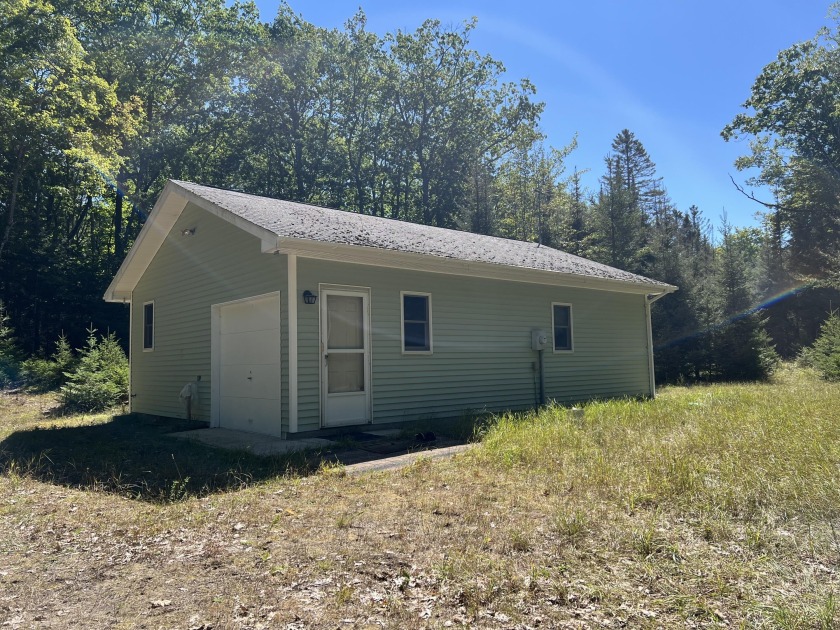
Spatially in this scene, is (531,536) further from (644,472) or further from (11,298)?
(11,298)

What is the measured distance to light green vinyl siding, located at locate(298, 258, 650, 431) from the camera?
8.48 metres

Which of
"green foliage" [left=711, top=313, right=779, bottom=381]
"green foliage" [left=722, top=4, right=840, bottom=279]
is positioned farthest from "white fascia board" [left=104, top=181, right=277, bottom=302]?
"green foliage" [left=722, top=4, right=840, bottom=279]

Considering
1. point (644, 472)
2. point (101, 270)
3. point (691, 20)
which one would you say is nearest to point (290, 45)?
point (101, 270)

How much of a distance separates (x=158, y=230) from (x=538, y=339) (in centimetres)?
769

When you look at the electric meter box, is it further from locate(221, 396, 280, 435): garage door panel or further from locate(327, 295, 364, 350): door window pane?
locate(221, 396, 280, 435): garage door panel

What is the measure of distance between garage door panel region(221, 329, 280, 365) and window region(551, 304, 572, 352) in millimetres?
6091

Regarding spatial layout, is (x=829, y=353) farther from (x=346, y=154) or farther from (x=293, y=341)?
(x=346, y=154)

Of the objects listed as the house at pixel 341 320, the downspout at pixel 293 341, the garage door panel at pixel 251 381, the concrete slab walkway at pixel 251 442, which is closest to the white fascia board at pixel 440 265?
the house at pixel 341 320

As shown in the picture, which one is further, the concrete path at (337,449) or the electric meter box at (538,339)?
the electric meter box at (538,339)

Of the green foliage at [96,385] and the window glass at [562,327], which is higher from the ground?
the window glass at [562,327]

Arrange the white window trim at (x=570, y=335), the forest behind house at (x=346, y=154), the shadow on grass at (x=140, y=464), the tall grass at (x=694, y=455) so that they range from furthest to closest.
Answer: the forest behind house at (x=346, y=154) < the white window trim at (x=570, y=335) < the shadow on grass at (x=140, y=464) < the tall grass at (x=694, y=455)

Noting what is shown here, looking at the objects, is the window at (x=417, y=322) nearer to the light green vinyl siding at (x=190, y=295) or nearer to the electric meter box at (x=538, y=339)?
the light green vinyl siding at (x=190, y=295)

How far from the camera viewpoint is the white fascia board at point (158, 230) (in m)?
8.35

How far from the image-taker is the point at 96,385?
13203 millimetres
